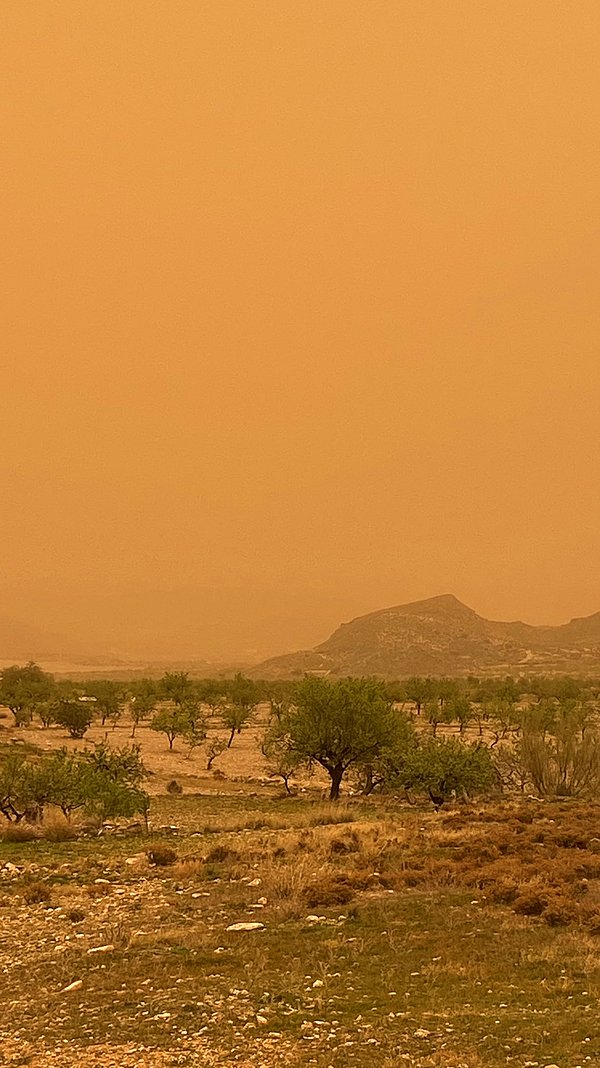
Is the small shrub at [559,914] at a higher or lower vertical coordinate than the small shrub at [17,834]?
higher

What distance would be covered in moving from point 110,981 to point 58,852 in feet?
45.9

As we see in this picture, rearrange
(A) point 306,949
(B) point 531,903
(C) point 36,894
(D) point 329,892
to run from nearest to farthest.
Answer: (A) point 306,949, (B) point 531,903, (D) point 329,892, (C) point 36,894

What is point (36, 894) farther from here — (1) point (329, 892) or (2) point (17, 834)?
(2) point (17, 834)

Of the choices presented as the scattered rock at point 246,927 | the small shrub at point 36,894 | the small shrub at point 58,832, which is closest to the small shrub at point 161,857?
the small shrub at point 36,894

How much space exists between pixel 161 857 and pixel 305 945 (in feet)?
32.4

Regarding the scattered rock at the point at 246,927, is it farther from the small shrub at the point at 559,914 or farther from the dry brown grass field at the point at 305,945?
the small shrub at the point at 559,914

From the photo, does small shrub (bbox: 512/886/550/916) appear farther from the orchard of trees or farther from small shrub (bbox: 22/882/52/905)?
the orchard of trees

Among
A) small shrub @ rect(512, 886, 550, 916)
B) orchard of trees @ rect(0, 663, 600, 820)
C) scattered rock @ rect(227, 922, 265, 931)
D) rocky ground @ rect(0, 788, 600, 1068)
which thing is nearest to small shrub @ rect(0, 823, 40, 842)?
rocky ground @ rect(0, 788, 600, 1068)

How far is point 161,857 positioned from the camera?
25797 mm

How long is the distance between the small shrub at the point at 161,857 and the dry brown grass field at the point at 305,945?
10cm

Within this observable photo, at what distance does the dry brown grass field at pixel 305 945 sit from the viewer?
12.1 m

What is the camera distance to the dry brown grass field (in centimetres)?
1209

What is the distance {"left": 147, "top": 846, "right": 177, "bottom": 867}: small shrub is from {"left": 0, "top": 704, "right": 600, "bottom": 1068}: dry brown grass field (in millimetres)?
99

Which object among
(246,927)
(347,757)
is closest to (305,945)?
(246,927)
